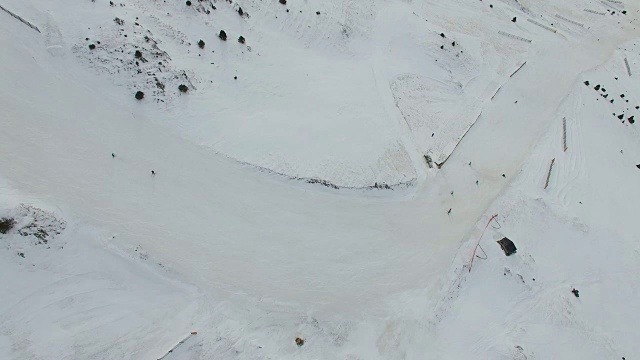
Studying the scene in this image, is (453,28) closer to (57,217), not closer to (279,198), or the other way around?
(279,198)

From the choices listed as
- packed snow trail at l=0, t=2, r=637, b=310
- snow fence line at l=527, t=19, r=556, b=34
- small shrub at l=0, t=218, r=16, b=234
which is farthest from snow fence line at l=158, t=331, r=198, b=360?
snow fence line at l=527, t=19, r=556, b=34

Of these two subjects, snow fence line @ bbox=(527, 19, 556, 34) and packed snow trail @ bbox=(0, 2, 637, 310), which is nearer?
packed snow trail @ bbox=(0, 2, 637, 310)

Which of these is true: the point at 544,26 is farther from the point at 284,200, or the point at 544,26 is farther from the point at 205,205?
the point at 205,205

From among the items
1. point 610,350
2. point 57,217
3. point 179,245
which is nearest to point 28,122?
point 57,217

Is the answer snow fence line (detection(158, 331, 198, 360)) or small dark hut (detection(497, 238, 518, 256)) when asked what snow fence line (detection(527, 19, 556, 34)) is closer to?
small dark hut (detection(497, 238, 518, 256))

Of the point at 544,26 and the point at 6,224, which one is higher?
the point at 544,26

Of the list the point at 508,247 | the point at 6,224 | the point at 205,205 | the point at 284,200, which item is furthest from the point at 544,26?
the point at 6,224
